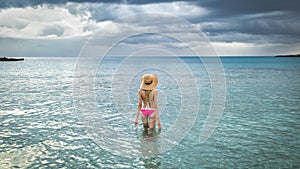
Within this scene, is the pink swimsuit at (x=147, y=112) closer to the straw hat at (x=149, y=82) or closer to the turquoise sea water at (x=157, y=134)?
the turquoise sea water at (x=157, y=134)

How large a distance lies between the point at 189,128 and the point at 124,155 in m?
4.89

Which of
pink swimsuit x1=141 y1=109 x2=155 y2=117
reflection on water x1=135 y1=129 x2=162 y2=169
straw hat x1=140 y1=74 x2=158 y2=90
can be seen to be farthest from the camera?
pink swimsuit x1=141 y1=109 x2=155 y2=117

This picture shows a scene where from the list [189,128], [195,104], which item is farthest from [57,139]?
[195,104]

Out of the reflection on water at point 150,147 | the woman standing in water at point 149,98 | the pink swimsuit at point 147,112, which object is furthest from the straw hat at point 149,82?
the reflection on water at point 150,147

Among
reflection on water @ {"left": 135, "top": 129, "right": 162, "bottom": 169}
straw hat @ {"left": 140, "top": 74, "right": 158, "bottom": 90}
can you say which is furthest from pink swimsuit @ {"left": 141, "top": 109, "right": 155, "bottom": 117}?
straw hat @ {"left": 140, "top": 74, "right": 158, "bottom": 90}

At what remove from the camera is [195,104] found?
21672 millimetres

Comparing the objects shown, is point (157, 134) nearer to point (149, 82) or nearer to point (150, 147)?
point (150, 147)

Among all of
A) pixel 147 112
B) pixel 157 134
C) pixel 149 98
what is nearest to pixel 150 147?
pixel 157 134

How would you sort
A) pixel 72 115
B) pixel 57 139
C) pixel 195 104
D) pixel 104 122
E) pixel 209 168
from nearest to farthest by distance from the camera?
pixel 209 168 < pixel 57 139 < pixel 104 122 < pixel 72 115 < pixel 195 104

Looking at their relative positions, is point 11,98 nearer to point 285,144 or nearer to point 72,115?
point 72,115

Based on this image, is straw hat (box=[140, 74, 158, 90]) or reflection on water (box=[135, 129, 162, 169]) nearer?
reflection on water (box=[135, 129, 162, 169])

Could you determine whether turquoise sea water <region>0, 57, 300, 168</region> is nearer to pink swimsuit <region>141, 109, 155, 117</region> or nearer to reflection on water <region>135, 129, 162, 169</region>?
reflection on water <region>135, 129, 162, 169</region>

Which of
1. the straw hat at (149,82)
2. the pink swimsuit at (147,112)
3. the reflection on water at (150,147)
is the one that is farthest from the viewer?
the pink swimsuit at (147,112)

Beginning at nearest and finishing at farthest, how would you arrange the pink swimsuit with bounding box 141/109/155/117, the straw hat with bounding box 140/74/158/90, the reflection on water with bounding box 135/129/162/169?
the reflection on water with bounding box 135/129/162/169
the straw hat with bounding box 140/74/158/90
the pink swimsuit with bounding box 141/109/155/117
